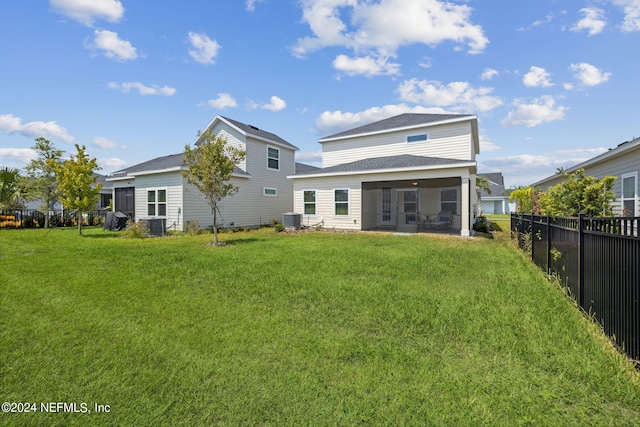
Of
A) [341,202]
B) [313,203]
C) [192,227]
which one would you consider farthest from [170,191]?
[341,202]

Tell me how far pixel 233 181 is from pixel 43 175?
12.9 metres

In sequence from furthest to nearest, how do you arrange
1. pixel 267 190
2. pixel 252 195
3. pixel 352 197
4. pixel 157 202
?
pixel 267 190 → pixel 252 195 → pixel 157 202 → pixel 352 197

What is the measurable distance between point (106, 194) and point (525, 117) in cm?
4058

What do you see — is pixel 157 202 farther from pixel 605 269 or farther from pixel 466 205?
pixel 605 269

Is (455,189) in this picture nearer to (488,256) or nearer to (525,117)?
(488,256)

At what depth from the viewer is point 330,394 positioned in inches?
97.0

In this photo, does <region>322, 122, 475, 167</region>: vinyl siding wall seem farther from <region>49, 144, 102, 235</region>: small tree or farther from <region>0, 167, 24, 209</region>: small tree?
<region>0, 167, 24, 209</region>: small tree

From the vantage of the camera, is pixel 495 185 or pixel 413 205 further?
pixel 495 185

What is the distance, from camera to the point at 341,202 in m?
16.8

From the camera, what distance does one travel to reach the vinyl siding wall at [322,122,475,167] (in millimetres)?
16453

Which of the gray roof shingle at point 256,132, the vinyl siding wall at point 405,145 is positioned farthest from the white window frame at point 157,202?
the vinyl siding wall at point 405,145

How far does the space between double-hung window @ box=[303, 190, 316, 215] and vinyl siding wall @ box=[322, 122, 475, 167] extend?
4093 mm

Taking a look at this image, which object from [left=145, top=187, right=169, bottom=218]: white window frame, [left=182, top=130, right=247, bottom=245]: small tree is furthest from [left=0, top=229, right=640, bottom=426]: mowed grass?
[left=145, top=187, right=169, bottom=218]: white window frame

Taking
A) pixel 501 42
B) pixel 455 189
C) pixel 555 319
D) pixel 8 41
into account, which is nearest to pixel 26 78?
pixel 8 41
